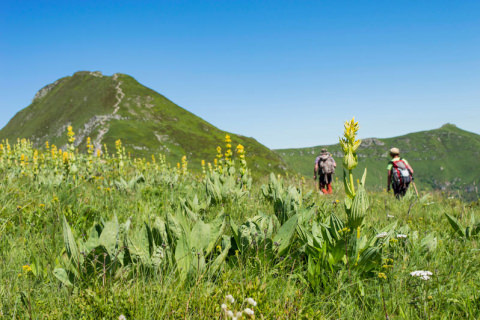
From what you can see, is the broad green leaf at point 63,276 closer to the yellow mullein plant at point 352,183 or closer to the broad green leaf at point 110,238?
the broad green leaf at point 110,238

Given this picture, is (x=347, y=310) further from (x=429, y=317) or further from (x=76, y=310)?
(x=76, y=310)

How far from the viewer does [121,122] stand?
127 meters

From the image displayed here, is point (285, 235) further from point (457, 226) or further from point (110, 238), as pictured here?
point (457, 226)

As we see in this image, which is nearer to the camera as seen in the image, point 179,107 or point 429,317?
point 429,317

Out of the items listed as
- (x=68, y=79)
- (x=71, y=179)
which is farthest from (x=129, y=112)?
(x=71, y=179)

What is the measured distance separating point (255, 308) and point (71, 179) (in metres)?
5.80

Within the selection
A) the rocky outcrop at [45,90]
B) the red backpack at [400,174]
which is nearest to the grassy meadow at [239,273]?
the red backpack at [400,174]

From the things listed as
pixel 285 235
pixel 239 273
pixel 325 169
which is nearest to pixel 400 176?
pixel 325 169

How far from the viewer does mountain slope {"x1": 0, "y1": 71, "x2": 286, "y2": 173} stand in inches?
4596

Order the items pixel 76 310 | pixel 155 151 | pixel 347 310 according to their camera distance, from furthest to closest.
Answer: pixel 155 151 → pixel 347 310 → pixel 76 310

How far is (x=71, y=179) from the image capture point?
6301mm

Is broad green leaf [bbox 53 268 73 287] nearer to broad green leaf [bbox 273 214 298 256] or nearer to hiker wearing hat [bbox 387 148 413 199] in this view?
broad green leaf [bbox 273 214 298 256]

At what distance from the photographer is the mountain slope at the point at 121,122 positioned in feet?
383

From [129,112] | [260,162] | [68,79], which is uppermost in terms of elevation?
[68,79]
